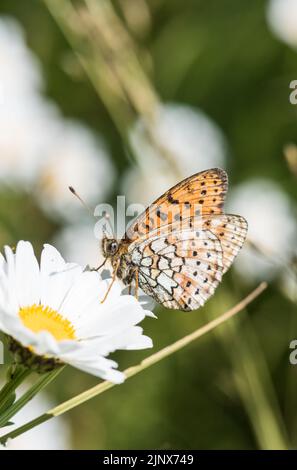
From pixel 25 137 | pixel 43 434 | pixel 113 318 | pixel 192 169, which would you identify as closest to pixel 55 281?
pixel 113 318

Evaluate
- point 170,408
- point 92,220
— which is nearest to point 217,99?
point 92,220

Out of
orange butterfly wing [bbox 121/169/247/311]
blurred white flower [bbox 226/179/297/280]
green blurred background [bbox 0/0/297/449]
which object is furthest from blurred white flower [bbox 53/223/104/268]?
orange butterfly wing [bbox 121/169/247/311]

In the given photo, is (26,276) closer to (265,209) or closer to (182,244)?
(182,244)

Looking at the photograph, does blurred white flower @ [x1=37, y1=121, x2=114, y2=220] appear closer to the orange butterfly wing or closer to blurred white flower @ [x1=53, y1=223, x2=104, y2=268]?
blurred white flower @ [x1=53, y1=223, x2=104, y2=268]

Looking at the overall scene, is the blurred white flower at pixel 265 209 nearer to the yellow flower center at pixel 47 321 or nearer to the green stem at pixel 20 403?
the yellow flower center at pixel 47 321

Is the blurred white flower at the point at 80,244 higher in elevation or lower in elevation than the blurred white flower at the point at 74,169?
lower

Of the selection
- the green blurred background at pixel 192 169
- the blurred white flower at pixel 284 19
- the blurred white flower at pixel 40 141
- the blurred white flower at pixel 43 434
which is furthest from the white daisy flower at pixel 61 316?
the blurred white flower at pixel 284 19
